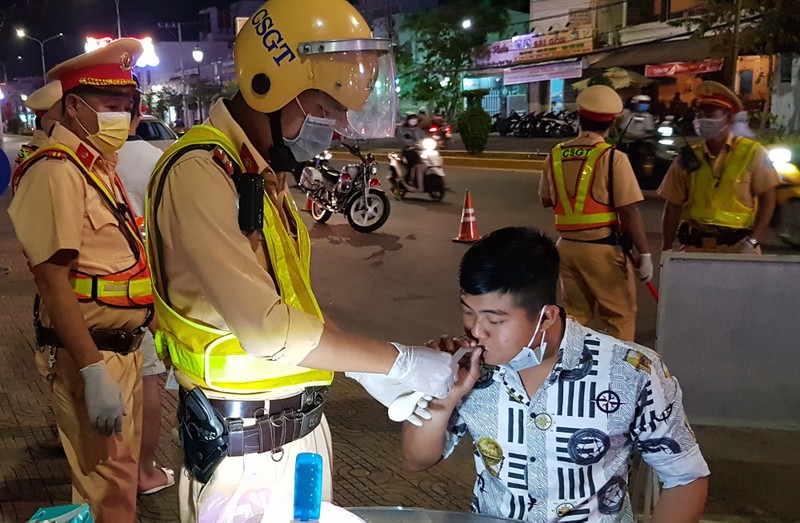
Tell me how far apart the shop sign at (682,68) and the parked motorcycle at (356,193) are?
19.2m

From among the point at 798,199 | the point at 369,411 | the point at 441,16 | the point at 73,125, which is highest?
the point at 441,16

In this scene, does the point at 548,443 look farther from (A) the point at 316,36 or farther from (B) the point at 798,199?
(B) the point at 798,199

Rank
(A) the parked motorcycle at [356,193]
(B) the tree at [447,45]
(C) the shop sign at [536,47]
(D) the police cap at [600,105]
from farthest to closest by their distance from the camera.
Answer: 1. (B) the tree at [447,45]
2. (C) the shop sign at [536,47]
3. (A) the parked motorcycle at [356,193]
4. (D) the police cap at [600,105]

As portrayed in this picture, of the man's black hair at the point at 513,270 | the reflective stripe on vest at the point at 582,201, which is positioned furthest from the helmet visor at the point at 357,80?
the reflective stripe on vest at the point at 582,201

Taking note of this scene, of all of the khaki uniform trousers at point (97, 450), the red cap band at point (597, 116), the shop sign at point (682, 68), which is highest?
the shop sign at point (682, 68)

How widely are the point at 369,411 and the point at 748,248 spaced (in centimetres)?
265

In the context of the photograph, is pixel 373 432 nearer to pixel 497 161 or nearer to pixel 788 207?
pixel 788 207

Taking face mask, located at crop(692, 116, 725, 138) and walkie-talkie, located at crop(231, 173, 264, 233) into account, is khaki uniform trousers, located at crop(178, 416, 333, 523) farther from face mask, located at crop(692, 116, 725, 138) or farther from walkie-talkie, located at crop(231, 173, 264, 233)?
face mask, located at crop(692, 116, 725, 138)

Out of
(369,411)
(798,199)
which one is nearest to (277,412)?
(369,411)

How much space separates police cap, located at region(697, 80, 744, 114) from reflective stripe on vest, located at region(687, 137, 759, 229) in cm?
22

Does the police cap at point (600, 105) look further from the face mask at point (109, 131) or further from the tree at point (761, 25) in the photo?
the tree at point (761, 25)

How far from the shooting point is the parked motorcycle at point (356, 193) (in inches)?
442

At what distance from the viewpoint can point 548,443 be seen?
2.02 meters

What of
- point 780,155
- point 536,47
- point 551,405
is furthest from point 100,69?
point 536,47
